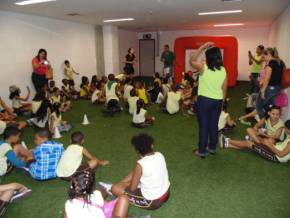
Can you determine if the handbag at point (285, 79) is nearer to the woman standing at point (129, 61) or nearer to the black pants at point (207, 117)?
the black pants at point (207, 117)

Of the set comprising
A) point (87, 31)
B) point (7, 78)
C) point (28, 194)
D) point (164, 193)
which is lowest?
point (28, 194)

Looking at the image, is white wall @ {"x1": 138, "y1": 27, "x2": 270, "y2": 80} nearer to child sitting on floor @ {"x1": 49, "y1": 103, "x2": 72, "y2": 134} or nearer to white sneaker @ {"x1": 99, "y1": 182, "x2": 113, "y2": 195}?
child sitting on floor @ {"x1": 49, "y1": 103, "x2": 72, "y2": 134}

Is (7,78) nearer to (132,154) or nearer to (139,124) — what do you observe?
(139,124)

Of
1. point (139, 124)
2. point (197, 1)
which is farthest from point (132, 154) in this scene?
point (197, 1)

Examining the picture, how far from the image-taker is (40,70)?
7098 mm

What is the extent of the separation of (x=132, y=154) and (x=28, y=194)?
1.55 metres

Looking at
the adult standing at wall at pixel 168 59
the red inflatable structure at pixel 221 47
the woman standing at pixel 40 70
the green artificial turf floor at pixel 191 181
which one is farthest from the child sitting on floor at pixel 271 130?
the red inflatable structure at pixel 221 47

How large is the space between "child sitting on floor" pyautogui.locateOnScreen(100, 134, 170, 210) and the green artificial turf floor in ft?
0.70

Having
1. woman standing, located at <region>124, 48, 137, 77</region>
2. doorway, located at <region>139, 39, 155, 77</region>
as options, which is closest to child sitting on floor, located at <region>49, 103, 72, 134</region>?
woman standing, located at <region>124, 48, 137, 77</region>

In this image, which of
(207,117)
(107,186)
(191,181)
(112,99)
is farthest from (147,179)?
(112,99)

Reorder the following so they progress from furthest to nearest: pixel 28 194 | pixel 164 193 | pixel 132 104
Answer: pixel 132 104 < pixel 28 194 < pixel 164 193

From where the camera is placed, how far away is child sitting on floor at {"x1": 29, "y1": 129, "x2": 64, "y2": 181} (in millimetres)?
3053

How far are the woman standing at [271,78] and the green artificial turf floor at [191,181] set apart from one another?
79 cm

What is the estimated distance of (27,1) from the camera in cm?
518
